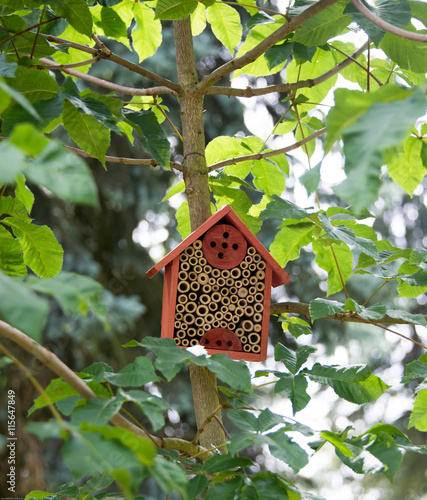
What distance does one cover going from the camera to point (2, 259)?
956 millimetres

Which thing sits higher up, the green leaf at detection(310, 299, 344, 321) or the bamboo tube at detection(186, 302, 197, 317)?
the green leaf at detection(310, 299, 344, 321)

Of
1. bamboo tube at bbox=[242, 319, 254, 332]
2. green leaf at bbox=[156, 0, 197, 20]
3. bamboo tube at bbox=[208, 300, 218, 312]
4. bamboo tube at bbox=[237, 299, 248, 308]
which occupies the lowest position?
bamboo tube at bbox=[242, 319, 254, 332]

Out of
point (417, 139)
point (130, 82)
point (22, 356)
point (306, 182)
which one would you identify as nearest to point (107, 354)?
point (22, 356)

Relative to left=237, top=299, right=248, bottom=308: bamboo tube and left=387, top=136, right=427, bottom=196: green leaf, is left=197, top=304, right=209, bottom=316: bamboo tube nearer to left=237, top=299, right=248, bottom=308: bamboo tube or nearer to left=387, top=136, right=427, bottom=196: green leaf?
left=237, top=299, right=248, bottom=308: bamboo tube

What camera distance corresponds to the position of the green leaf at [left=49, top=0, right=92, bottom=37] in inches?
34.9

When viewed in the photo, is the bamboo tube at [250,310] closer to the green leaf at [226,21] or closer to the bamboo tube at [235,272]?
the bamboo tube at [235,272]

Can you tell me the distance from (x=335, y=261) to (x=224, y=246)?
23cm

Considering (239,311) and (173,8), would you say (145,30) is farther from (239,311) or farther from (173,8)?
(239,311)

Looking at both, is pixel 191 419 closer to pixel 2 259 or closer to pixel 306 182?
pixel 2 259

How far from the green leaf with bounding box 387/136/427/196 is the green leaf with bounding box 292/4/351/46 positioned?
31cm

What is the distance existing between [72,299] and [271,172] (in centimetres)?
90

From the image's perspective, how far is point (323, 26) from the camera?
0.94 metres

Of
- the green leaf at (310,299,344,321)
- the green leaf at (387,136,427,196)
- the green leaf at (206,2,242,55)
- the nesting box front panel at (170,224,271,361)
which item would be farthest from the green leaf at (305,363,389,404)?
the green leaf at (206,2,242,55)

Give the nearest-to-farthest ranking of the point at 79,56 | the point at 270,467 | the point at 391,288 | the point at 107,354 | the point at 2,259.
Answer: the point at 2,259
the point at 79,56
the point at 107,354
the point at 270,467
the point at 391,288
